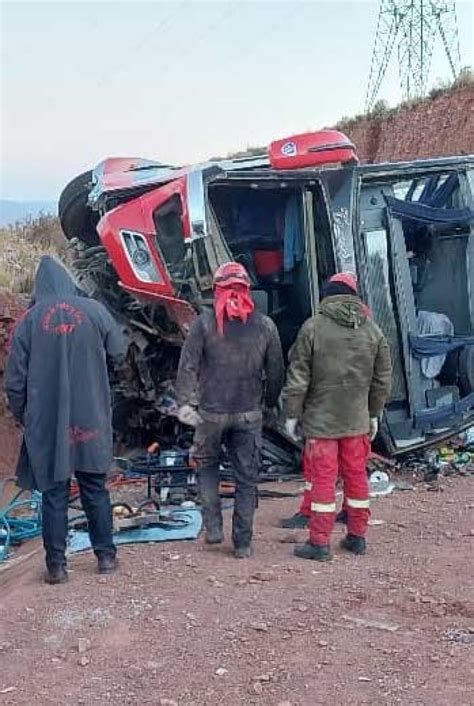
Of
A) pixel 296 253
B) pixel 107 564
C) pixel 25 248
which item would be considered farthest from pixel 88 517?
pixel 25 248

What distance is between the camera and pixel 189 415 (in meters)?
5.75

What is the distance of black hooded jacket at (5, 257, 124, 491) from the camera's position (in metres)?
5.32

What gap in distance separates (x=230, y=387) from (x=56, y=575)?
133 centimetres

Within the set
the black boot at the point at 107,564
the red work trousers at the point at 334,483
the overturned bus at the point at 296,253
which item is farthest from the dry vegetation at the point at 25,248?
the red work trousers at the point at 334,483

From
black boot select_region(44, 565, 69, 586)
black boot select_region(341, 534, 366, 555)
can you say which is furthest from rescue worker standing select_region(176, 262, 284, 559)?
black boot select_region(44, 565, 69, 586)

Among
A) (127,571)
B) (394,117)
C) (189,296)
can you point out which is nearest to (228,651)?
(127,571)

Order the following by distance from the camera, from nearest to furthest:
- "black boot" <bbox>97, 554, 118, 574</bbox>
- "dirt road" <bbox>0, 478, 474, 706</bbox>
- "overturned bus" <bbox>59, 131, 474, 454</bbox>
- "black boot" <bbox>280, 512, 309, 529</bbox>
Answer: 1. "dirt road" <bbox>0, 478, 474, 706</bbox>
2. "black boot" <bbox>97, 554, 118, 574</bbox>
3. "black boot" <bbox>280, 512, 309, 529</bbox>
4. "overturned bus" <bbox>59, 131, 474, 454</bbox>

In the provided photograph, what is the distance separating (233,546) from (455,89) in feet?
59.2

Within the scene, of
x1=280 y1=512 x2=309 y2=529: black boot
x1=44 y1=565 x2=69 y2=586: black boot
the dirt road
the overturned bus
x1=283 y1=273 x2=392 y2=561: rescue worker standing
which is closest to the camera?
the dirt road

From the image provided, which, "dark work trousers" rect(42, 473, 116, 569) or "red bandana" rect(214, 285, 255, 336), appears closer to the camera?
"dark work trousers" rect(42, 473, 116, 569)

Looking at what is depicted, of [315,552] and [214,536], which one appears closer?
[315,552]

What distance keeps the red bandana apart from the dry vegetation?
4.64 meters

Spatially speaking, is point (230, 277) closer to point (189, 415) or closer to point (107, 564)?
point (189, 415)

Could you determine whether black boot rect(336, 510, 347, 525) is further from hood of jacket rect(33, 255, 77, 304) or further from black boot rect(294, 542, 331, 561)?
hood of jacket rect(33, 255, 77, 304)
